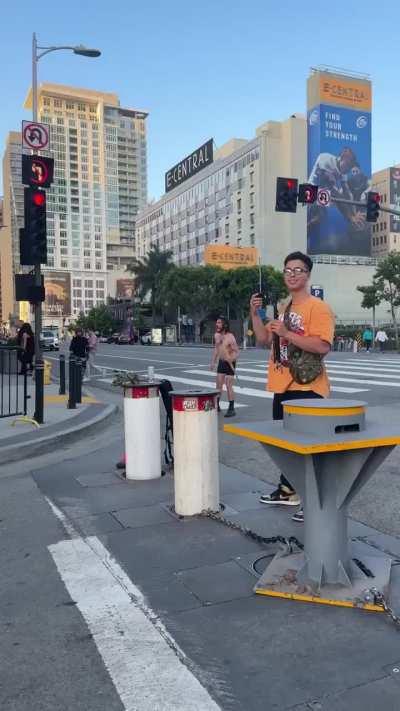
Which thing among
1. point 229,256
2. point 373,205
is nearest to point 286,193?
point 373,205

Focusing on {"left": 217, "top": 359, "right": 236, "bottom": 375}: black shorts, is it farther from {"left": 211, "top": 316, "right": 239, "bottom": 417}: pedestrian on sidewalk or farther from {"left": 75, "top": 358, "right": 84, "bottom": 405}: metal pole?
{"left": 75, "top": 358, "right": 84, "bottom": 405}: metal pole

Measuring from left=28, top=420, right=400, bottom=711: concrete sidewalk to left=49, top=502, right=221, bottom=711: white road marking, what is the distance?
0.18ft

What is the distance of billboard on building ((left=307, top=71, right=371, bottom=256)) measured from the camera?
83.2 m

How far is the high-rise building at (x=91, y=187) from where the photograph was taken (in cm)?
17750

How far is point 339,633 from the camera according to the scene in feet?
9.84

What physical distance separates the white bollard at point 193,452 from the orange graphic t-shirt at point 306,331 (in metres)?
0.60

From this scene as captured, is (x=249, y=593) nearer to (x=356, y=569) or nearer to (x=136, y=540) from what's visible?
(x=356, y=569)

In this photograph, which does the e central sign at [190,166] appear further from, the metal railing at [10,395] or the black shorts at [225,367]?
the black shorts at [225,367]

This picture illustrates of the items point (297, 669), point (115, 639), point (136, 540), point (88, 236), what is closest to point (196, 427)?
point (136, 540)

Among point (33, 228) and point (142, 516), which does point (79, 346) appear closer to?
point (33, 228)

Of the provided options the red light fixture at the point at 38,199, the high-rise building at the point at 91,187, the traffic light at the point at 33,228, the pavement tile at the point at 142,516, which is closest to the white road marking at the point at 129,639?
the pavement tile at the point at 142,516

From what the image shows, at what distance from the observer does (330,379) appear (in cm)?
1595

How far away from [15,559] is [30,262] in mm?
6028

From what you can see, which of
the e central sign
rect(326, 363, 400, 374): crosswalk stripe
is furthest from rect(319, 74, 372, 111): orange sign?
rect(326, 363, 400, 374): crosswalk stripe
